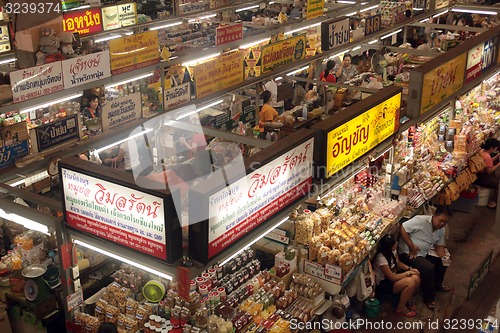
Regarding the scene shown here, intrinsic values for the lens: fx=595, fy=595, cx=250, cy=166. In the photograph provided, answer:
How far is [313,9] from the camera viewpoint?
47.3ft

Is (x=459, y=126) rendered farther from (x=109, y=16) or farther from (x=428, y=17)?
(x=109, y=16)

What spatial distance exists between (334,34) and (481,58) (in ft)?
8.28

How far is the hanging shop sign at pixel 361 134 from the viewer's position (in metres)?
6.38

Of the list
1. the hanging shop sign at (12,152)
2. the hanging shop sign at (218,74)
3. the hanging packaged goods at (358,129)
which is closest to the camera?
the hanging packaged goods at (358,129)

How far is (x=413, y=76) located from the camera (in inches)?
315

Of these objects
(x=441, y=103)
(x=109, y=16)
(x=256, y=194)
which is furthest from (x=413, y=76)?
(x=109, y=16)

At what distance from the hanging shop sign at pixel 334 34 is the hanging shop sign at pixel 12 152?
5.60 metres

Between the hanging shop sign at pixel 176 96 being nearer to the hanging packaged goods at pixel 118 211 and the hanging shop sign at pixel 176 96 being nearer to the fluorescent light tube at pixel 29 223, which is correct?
the fluorescent light tube at pixel 29 223

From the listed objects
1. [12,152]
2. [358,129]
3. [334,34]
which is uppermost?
[334,34]

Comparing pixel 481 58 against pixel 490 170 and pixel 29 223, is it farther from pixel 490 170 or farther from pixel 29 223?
pixel 29 223

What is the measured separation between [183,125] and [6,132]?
7.18 ft

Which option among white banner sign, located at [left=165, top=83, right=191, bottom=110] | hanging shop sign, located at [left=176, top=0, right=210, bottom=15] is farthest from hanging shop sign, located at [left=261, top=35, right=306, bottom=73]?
hanging shop sign, located at [left=176, top=0, right=210, bottom=15]

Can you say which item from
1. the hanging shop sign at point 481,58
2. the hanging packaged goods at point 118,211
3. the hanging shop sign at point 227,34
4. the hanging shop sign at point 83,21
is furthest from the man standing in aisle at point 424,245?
the hanging shop sign at point 83,21

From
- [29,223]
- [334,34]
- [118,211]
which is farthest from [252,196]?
[334,34]
